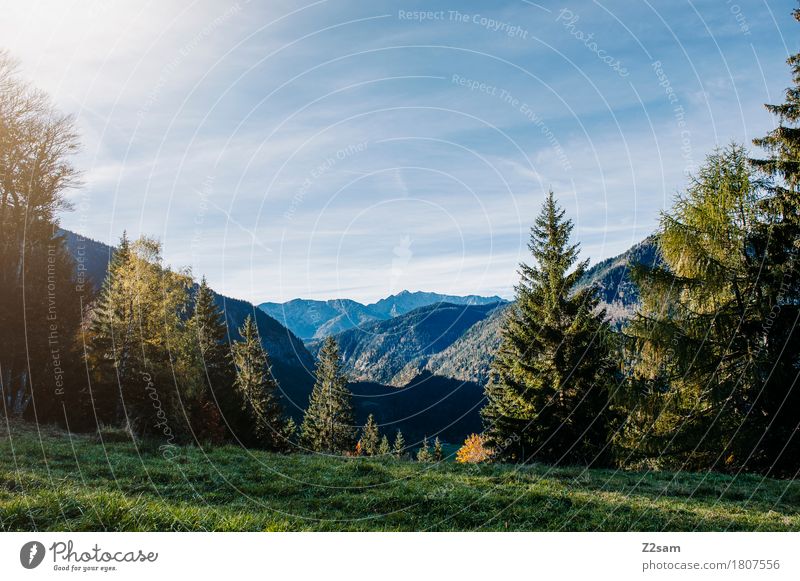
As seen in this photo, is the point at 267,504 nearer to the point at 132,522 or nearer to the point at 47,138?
the point at 132,522

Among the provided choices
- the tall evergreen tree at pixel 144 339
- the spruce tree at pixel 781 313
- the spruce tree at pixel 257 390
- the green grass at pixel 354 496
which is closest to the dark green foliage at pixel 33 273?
the tall evergreen tree at pixel 144 339

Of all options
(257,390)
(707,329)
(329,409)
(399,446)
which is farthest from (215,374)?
(399,446)

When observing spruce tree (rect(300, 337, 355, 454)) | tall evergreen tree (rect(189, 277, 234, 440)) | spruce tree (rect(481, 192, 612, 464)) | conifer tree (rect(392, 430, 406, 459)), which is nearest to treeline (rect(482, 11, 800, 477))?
spruce tree (rect(481, 192, 612, 464))

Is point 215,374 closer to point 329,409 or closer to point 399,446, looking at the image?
point 329,409

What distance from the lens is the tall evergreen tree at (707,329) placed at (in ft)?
46.1

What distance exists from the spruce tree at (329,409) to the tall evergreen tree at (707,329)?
131 ft

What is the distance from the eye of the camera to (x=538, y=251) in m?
28.3

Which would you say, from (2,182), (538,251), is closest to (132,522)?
(2,182)

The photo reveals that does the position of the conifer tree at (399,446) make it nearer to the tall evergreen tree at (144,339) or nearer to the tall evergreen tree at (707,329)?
the tall evergreen tree at (144,339)

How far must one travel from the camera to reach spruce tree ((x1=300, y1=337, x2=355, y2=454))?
174ft

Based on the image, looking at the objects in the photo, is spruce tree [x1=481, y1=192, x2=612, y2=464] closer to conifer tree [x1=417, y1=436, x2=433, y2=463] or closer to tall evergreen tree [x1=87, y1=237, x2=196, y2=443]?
conifer tree [x1=417, y1=436, x2=433, y2=463]

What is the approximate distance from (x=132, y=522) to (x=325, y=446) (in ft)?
170

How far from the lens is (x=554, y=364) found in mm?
25453

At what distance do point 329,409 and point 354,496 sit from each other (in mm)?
47009
